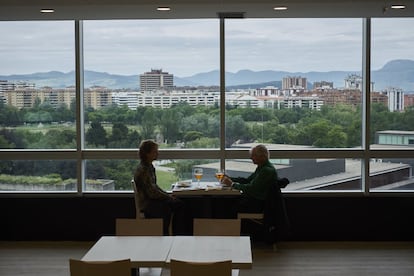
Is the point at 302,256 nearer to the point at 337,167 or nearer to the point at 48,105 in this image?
the point at 337,167

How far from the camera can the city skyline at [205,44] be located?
8961 millimetres

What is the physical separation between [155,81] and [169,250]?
4.33 m

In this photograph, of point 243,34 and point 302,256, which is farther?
point 243,34

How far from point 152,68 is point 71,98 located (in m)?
1.19

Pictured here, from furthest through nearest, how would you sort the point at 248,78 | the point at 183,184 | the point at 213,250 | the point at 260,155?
the point at 248,78 → the point at 183,184 → the point at 260,155 → the point at 213,250

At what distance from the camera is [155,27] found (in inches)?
356

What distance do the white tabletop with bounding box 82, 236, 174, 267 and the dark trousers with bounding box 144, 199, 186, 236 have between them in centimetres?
182

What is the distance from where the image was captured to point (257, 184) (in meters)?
7.91

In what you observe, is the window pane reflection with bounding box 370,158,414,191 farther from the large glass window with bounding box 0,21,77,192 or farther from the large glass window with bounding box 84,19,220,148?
the large glass window with bounding box 0,21,77,192

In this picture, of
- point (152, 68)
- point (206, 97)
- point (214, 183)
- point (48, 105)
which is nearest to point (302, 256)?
point (214, 183)

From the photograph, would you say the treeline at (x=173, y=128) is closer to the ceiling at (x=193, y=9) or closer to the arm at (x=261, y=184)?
the arm at (x=261, y=184)

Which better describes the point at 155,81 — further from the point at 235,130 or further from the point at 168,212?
the point at 168,212

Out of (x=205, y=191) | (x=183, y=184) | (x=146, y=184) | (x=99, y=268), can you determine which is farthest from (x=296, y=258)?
Result: (x=99, y=268)

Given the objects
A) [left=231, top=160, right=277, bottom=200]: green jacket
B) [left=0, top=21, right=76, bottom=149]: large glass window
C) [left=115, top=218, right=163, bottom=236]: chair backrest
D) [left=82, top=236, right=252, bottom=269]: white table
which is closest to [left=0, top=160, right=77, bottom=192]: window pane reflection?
[left=0, top=21, right=76, bottom=149]: large glass window
